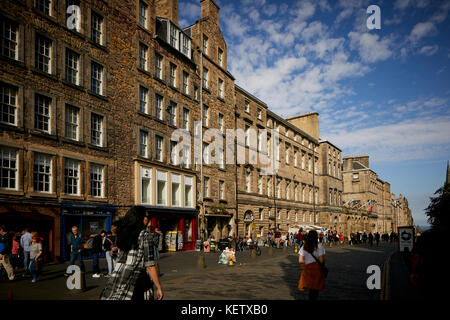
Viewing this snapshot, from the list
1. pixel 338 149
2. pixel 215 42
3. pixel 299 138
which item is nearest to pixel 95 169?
pixel 215 42

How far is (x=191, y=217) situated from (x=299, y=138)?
3107 cm

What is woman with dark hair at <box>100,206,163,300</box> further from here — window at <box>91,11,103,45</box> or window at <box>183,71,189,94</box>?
window at <box>183,71,189,94</box>

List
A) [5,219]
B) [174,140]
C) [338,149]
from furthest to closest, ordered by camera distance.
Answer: [338,149], [174,140], [5,219]

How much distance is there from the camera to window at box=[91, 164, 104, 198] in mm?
21547

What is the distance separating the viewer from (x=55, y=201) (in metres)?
18.8

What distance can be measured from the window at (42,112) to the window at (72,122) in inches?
46.0

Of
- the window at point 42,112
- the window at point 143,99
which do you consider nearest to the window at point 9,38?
the window at point 42,112

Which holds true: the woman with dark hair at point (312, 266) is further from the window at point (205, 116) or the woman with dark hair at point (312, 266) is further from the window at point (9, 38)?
the window at point (205, 116)

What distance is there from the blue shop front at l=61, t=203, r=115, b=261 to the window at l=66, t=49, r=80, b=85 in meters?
7.06

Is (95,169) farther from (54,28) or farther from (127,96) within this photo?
(54,28)

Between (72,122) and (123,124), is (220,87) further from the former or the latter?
(72,122)

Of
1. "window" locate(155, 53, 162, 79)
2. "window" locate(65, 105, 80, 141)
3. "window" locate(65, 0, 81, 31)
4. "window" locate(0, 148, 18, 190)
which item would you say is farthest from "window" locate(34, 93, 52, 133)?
"window" locate(155, 53, 162, 79)

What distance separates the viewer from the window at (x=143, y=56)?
2600cm

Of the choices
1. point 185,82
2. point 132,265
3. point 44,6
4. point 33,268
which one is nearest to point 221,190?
point 185,82
